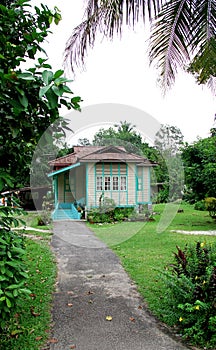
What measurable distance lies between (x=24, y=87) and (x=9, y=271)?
150 centimetres

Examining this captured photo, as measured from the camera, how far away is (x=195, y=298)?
3.48 metres

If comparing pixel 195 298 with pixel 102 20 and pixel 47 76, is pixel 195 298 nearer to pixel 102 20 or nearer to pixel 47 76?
pixel 47 76

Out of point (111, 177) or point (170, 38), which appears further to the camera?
point (111, 177)

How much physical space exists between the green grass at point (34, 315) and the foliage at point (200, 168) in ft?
22.7

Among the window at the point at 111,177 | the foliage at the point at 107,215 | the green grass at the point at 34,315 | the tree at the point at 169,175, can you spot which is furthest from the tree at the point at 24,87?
Result: the tree at the point at 169,175

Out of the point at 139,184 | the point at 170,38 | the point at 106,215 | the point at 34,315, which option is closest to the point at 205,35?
the point at 170,38

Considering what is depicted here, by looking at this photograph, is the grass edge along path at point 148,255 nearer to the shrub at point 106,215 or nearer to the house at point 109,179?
the shrub at point 106,215

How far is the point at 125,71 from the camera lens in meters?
7.52

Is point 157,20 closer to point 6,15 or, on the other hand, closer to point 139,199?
point 6,15

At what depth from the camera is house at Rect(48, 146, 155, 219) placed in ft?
48.5

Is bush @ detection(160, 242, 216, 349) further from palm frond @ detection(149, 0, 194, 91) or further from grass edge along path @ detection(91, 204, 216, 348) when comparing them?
palm frond @ detection(149, 0, 194, 91)

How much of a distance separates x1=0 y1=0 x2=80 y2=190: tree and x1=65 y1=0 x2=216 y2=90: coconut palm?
2.90 m

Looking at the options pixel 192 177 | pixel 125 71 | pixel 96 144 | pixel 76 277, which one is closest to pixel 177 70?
pixel 125 71

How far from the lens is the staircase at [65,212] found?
15058 mm
